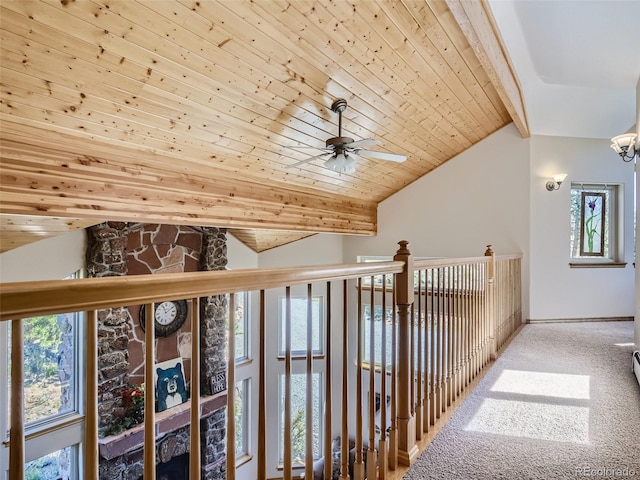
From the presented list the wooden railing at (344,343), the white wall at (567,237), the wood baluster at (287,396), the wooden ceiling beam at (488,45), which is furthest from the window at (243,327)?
the wood baluster at (287,396)

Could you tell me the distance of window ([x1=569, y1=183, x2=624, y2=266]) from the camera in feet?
17.9

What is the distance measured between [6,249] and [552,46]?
5.94 metres

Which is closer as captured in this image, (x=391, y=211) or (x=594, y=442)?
(x=594, y=442)

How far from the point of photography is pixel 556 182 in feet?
17.3

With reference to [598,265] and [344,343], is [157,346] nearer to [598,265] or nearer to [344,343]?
[344,343]

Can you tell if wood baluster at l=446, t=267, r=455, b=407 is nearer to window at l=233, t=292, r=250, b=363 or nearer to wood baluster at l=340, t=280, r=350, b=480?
wood baluster at l=340, t=280, r=350, b=480

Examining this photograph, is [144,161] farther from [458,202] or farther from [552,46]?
[458,202]

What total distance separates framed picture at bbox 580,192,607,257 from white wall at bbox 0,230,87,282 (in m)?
6.88

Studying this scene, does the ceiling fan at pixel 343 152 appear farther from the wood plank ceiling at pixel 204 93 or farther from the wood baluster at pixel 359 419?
the wood baluster at pixel 359 419

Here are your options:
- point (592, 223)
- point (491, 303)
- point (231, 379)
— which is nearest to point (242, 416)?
point (491, 303)

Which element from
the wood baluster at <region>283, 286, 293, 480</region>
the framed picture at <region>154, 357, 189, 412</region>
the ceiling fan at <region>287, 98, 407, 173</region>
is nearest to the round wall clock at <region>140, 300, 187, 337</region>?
the framed picture at <region>154, 357, 189, 412</region>

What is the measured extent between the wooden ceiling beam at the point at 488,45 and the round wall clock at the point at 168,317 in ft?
15.3

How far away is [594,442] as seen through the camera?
192cm

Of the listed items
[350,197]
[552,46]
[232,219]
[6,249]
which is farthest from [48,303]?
[350,197]
